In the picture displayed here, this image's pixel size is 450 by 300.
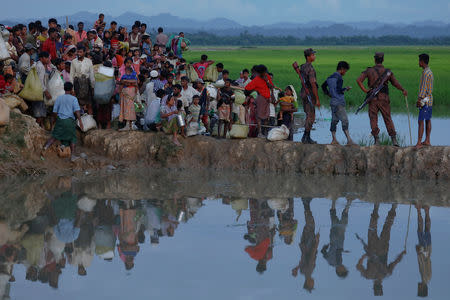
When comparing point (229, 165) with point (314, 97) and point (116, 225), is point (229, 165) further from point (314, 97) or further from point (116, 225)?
point (116, 225)

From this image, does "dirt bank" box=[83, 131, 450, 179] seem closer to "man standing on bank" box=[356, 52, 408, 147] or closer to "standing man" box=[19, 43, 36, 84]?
"man standing on bank" box=[356, 52, 408, 147]

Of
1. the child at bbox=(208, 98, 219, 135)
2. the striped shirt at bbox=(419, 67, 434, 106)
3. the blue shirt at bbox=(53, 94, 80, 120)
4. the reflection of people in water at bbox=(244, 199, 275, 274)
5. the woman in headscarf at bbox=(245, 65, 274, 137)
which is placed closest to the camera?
the reflection of people in water at bbox=(244, 199, 275, 274)

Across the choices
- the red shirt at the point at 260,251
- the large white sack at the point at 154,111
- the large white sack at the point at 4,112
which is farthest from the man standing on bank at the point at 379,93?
the large white sack at the point at 4,112

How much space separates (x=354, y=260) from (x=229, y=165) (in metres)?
5.12

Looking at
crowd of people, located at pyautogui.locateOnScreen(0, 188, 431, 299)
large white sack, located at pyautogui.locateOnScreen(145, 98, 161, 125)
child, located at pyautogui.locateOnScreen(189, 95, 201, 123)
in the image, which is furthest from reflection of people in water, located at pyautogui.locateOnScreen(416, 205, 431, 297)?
large white sack, located at pyautogui.locateOnScreen(145, 98, 161, 125)

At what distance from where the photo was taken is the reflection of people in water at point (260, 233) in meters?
7.09

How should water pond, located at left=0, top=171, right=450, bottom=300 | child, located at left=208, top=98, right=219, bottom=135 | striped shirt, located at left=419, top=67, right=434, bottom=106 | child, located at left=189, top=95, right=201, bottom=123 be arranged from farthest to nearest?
1. child, located at left=208, top=98, right=219, bottom=135
2. child, located at left=189, top=95, right=201, bottom=123
3. striped shirt, located at left=419, top=67, right=434, bottom=106
4. water pond, located at left=0, top=171, right=450, bottom=300

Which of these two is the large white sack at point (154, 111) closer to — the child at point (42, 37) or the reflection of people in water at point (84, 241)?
the reflection of people in water at point (84, 241)

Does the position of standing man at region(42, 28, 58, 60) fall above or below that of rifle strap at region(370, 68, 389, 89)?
above

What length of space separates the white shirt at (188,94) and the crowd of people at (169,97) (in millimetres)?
20

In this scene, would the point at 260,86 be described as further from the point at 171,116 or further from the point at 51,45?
the point at 51,45

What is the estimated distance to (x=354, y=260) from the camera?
7.01 metres

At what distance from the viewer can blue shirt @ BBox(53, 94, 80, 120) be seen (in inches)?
447

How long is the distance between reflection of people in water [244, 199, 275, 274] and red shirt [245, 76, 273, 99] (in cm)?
279
